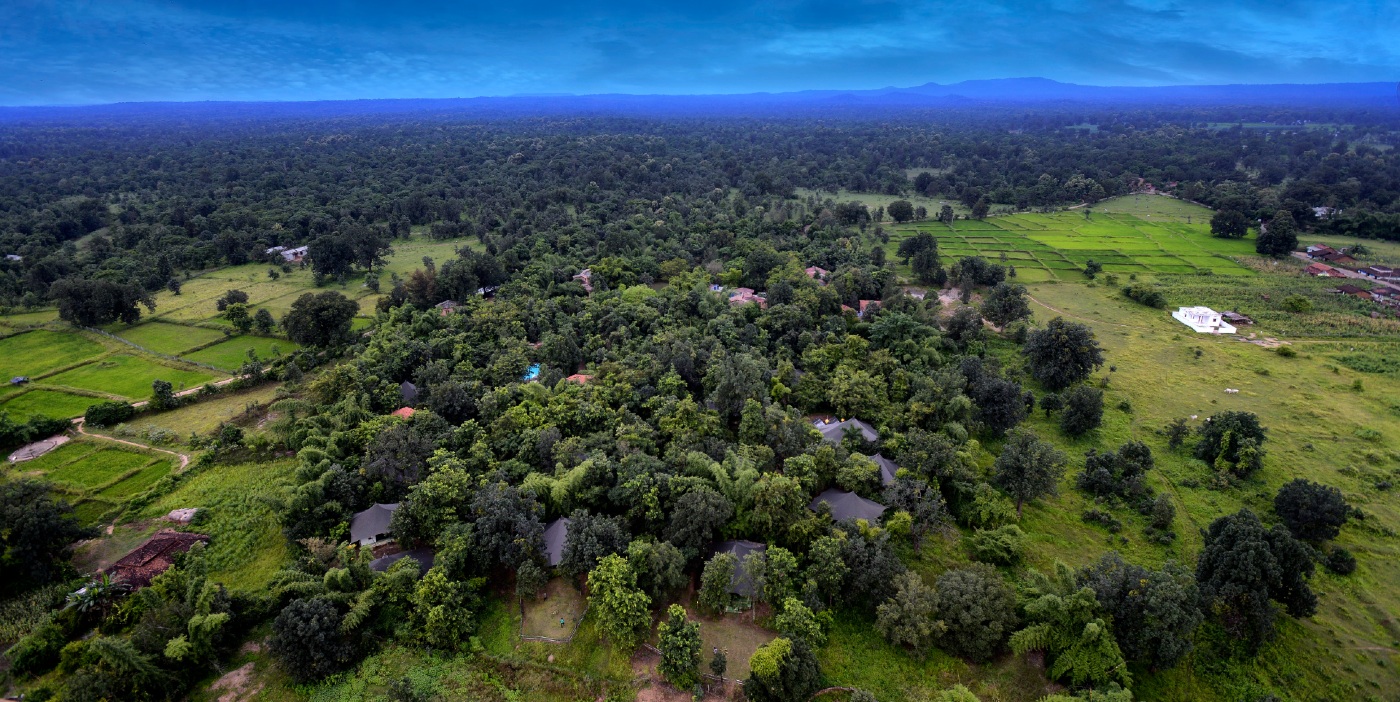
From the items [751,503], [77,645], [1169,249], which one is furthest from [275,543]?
[1169,249]

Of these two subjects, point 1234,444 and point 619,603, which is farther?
point 1234,444

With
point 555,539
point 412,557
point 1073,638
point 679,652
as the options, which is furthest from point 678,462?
point 1073,638

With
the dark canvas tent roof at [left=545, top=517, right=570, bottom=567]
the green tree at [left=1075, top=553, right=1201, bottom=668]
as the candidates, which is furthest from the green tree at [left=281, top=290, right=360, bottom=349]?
the green tree at [left=1075, top=553, right=1201, bottom=668]

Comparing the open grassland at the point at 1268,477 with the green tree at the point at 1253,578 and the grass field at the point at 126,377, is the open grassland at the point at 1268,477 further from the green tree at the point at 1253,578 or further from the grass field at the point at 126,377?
the grass field at the point at 126,377

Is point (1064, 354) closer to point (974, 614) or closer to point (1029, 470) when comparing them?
point (1029, 470)

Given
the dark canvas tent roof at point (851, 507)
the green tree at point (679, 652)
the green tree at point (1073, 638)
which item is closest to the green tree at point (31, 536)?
the green tree at point (679, 652)

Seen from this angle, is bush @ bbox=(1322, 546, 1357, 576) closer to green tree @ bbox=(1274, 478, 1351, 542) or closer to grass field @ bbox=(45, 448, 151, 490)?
green tree @ bbox=(1274, 478, 1351, 542)
